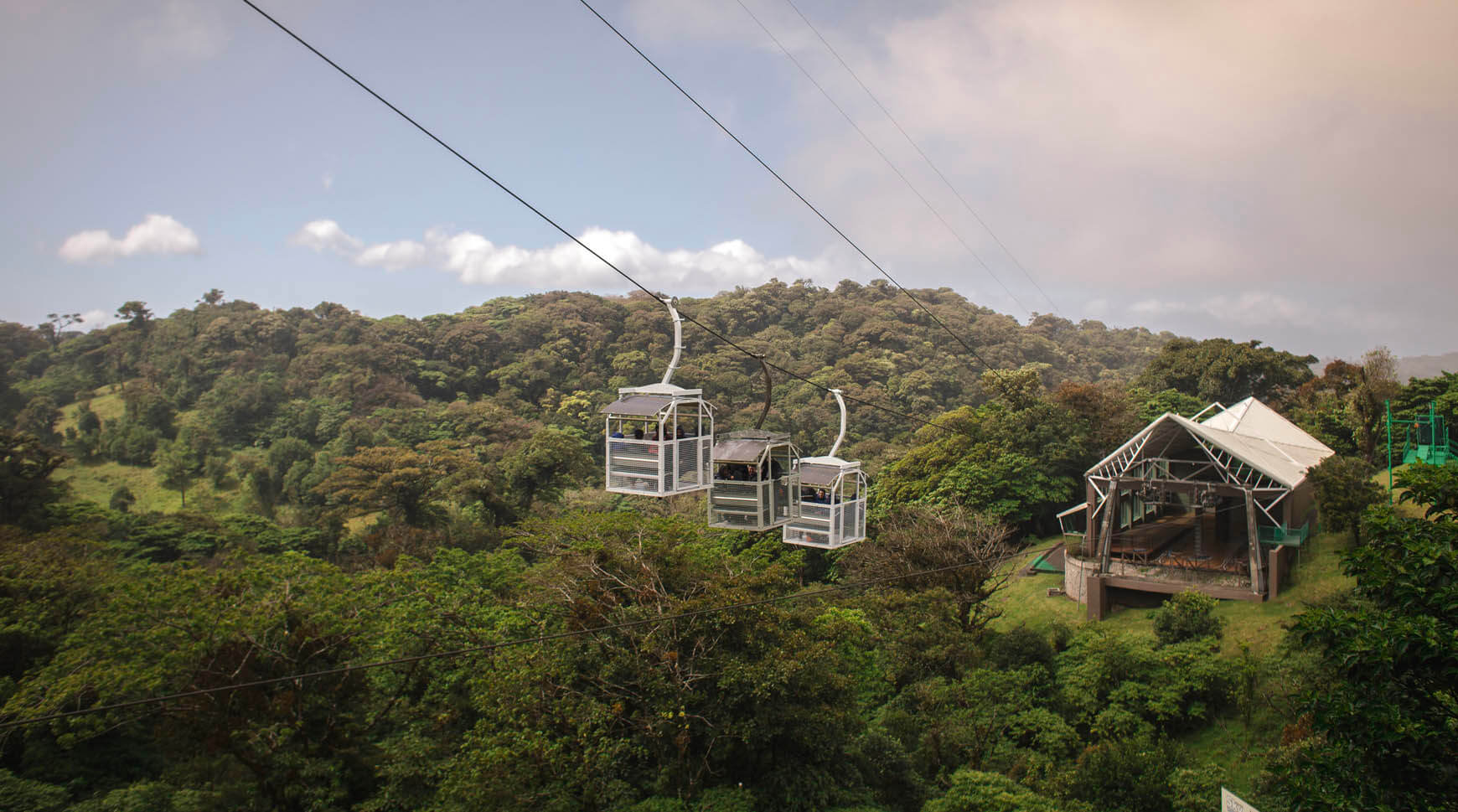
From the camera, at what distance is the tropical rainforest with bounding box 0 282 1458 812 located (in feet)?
28.4

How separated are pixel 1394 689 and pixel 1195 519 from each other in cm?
1459

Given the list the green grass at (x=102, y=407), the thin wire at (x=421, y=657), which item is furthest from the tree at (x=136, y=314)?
the thin wire at (x=421, y=657)

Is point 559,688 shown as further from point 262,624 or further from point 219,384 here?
point 219,384

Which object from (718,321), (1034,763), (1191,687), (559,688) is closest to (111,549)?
(559,688)

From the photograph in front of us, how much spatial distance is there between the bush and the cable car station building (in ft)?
4.69

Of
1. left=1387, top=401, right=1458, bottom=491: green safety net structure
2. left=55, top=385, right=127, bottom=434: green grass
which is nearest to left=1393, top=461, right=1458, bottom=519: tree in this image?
left=1387, top=401, right=1458, bottom=491: green safety net structure

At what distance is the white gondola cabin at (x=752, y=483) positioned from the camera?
9.71m

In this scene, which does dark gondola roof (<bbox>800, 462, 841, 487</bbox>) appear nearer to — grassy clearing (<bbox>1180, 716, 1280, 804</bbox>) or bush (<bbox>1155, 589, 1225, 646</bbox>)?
grassy clearing (<bbox>1180, 716, 1280, 804</bbox>)

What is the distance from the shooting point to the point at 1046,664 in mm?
15188

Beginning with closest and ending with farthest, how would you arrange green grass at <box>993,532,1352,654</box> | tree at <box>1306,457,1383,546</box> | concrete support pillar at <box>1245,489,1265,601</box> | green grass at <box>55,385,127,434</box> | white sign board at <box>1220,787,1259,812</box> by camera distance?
white sign board at <box>1220,787,1259,812</box> → green grass at <box>993,532,1352,654</box> → concrete support pillar at <box>1245,489,1265,601</box> → tree at <box>1306,457,1383,546</box> → green grass at <box>55,385,127,434</box>

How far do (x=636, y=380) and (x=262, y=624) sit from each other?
2826 cm

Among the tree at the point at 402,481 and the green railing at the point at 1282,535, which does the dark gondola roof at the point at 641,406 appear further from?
the tree at the point at 402,481

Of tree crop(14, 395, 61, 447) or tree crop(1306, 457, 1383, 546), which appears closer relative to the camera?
tree crop(1306, 457, 1383, 546)

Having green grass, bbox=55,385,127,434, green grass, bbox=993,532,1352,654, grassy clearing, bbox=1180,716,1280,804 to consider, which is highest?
green grass, bbox=55,385,127,434
